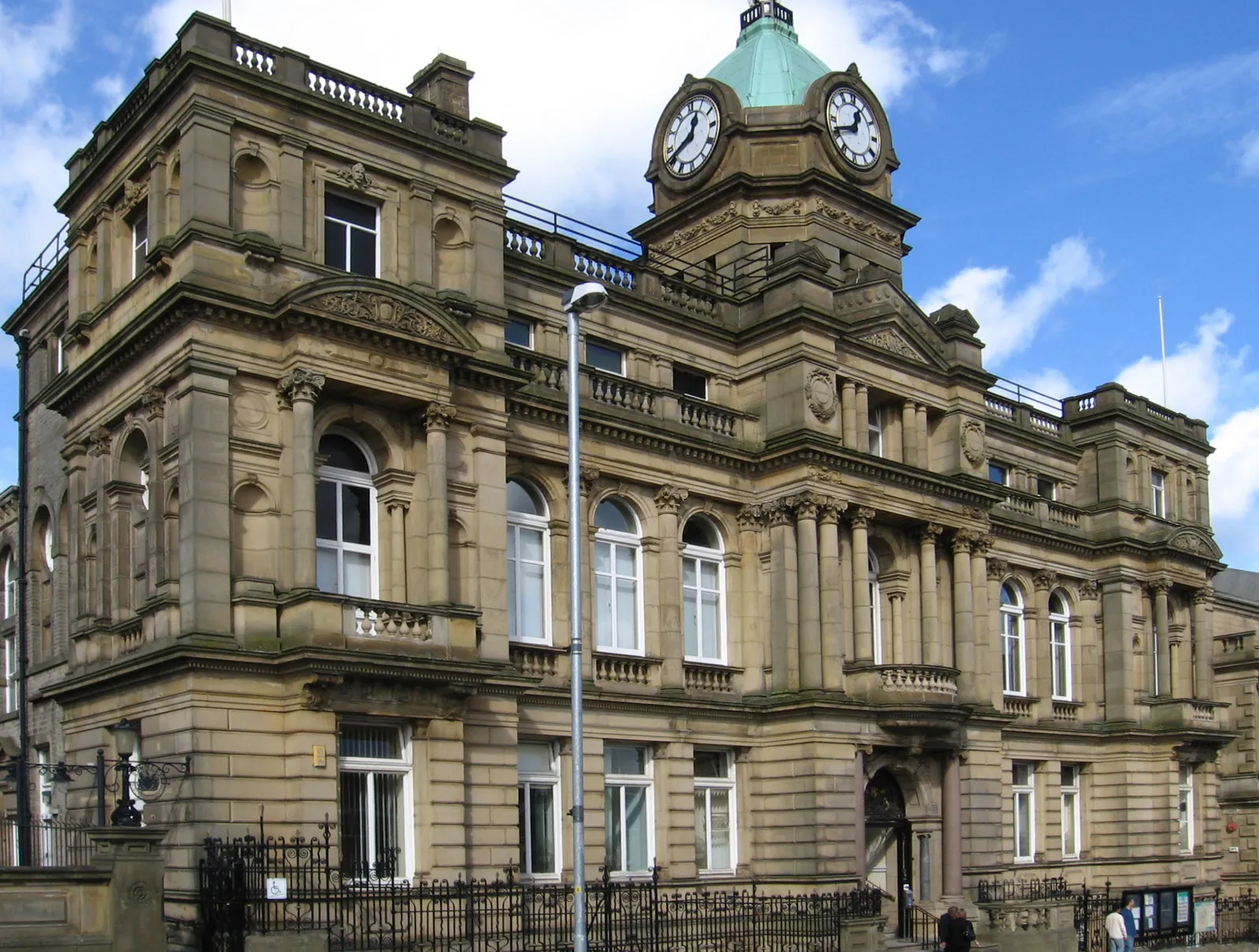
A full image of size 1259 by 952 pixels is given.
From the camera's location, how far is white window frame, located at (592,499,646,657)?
1372 inches

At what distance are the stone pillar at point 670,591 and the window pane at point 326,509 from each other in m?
9.06

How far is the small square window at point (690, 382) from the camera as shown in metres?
38.1

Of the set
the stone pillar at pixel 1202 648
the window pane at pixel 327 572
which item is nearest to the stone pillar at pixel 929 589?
the stone pillar at pixel 1202 648

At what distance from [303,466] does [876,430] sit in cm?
1774

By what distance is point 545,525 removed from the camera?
3409cm

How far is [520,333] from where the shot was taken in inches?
1378

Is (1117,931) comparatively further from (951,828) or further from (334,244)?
(334,244)

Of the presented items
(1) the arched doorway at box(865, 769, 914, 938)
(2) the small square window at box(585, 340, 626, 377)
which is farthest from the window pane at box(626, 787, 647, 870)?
(2) the small square window at box(585, 340, 626, 377)

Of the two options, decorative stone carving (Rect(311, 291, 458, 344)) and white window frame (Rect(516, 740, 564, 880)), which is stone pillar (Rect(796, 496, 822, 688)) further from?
decorative stone carving (Rect(311, 291, 458, 344))

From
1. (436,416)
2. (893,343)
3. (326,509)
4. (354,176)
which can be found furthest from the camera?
(893,343)

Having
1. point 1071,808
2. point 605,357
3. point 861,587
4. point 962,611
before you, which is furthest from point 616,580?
point 1071,808

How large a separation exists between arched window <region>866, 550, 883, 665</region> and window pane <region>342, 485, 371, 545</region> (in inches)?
582

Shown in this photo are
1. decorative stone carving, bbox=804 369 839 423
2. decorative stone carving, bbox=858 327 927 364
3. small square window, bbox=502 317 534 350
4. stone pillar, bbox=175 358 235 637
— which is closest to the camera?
stone pillar, bbox=175 358 235 637

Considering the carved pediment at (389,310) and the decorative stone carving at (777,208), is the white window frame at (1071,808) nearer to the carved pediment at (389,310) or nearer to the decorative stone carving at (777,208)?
Answer: the decorative stone carving at (777,208)
